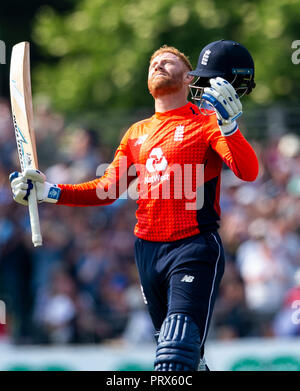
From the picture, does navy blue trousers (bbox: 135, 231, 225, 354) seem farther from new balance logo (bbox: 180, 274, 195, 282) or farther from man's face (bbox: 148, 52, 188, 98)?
man's face (bbox: 148, 52, 188, 98)

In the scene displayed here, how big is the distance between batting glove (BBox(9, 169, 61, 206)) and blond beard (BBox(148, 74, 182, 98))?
0.95m

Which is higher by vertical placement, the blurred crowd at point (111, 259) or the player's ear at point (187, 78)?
the blurred crowd at point (111, 259)

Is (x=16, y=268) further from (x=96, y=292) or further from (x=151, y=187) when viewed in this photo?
(x=151, y=187)

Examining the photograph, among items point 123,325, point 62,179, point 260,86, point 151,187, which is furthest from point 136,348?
point 260,86

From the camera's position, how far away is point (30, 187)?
5484mm

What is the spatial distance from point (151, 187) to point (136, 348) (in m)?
4.56

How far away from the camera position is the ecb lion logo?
17.8 feet

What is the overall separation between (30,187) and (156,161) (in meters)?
0.86

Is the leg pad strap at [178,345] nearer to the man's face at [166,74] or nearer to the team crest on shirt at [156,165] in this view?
the team crest on shirt at [156,165]

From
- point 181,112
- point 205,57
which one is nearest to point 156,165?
point 181,112

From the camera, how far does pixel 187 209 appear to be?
534 centimetres

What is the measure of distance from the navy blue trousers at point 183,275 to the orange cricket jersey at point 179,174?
0.26 ft

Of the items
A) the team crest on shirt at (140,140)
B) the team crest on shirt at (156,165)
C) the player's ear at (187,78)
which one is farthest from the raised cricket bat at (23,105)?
the player's ear at (187,78)

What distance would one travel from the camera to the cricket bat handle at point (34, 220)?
17.6 ft
